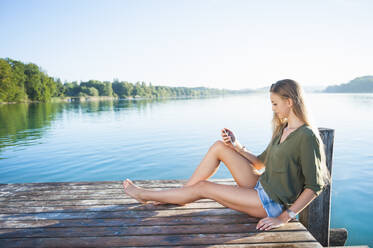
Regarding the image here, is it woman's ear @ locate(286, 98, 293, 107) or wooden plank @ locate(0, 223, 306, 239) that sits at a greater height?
woman's ear @ locate(286, 98, 293, 107)

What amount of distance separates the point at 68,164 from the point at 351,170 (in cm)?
1028

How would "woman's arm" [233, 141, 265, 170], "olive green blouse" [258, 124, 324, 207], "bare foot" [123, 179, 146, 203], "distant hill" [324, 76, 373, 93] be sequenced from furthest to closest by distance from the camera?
"distant hill" [324, 76, 373, 93] → "bare foot" [123, 179, 146, 203] → "woman's arm" [233, 141, 265, 170] → "olive green blouse" [258, 124, 324, 207]

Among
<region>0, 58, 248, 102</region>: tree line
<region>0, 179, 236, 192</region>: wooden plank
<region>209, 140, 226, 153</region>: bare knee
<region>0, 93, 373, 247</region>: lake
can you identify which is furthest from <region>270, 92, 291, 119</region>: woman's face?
<region>0, 58, 248, 102</region>: tree line

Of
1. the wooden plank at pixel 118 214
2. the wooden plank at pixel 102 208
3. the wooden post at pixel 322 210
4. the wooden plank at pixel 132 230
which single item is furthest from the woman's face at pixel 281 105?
the wooden plank at pixel 102 208

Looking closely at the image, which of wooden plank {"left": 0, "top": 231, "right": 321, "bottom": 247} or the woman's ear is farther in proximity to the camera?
the woman's ear

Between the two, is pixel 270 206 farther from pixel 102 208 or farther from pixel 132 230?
pixel 102 208

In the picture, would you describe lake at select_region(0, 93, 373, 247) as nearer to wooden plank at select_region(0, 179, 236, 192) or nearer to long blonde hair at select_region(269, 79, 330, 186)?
wooden plank at select_region(0, 179, 236, 192)

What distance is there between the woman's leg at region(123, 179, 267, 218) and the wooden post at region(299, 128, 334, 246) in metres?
0.72

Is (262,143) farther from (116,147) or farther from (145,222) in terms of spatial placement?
(145,222)

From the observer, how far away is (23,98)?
57438mm

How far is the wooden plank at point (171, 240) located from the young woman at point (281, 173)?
0.13 m

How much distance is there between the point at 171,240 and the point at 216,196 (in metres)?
0.65

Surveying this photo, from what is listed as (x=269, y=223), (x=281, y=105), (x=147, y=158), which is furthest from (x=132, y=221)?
(x=147, y=158)

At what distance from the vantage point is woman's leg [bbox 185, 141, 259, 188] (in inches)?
107
